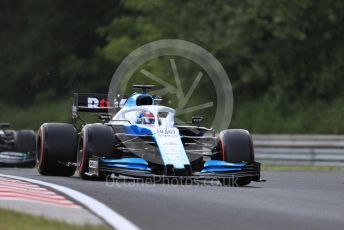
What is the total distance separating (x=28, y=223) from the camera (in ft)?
25.1

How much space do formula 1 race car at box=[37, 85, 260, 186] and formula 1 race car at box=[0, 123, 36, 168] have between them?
568cm

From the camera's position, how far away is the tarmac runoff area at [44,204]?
7.96 m

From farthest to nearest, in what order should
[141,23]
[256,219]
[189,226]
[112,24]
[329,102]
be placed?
[112,24]
[141,23]
[329,102]
[256,219]
[189,226]

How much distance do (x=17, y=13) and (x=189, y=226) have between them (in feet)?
130

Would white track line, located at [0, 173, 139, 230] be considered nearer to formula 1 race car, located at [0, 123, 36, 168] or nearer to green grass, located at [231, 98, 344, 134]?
formula 1 race car, located at [0, 123, 36, 168]

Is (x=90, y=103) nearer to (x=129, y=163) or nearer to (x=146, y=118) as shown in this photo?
(x=146, y=118)

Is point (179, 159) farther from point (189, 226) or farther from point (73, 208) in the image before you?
point (189, 226)

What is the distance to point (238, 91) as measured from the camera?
99.8 feet

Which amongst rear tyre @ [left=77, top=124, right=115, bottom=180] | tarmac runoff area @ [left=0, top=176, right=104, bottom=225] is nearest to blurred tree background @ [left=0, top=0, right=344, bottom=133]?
rear tyre @ [left=77, top=124, right=115, bottom=180]

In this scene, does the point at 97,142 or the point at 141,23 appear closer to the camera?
the point at 97,142

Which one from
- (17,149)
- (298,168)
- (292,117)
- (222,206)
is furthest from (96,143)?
(292,117)

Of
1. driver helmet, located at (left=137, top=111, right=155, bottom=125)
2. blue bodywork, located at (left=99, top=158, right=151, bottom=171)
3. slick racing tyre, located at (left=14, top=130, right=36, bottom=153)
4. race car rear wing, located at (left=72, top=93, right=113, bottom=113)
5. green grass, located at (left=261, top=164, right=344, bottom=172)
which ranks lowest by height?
green grass, located at (left=261, top=164, right=344, bottom=172)

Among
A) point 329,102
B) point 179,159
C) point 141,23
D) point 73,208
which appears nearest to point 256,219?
point 73,208

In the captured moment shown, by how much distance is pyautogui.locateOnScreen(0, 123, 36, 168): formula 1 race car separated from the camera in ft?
67.6
